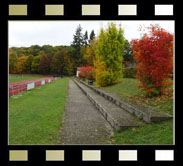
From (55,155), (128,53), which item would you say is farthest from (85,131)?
(128,53)

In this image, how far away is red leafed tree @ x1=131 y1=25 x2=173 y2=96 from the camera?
7.57 metres

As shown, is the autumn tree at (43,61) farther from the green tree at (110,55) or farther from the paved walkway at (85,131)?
the paved walkway at (85,131)

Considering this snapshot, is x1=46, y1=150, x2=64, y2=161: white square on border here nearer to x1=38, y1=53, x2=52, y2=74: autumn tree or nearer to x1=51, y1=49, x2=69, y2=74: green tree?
x1=38, y1=53, x2=52, y2=74: autumn tree

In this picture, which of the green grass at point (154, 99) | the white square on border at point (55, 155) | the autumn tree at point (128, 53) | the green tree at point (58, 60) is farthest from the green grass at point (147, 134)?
the autumn tree at point (128, 53)

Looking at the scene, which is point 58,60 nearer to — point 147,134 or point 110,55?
point 110,55

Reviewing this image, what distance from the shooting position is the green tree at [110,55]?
1741cm

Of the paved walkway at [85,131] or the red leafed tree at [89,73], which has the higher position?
the red leafed tree at [89,73]

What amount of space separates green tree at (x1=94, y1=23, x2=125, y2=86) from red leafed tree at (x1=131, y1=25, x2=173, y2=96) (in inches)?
347

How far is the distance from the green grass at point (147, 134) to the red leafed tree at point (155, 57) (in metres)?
3.64

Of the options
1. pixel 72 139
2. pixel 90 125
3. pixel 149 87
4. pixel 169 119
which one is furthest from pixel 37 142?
pixel 149 87

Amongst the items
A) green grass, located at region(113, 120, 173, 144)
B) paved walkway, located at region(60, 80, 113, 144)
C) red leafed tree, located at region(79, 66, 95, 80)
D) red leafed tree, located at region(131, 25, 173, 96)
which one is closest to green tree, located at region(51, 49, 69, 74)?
red leafed tree, located at region(79, 66, 95, 80)

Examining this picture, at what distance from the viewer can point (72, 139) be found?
4.32 meters
